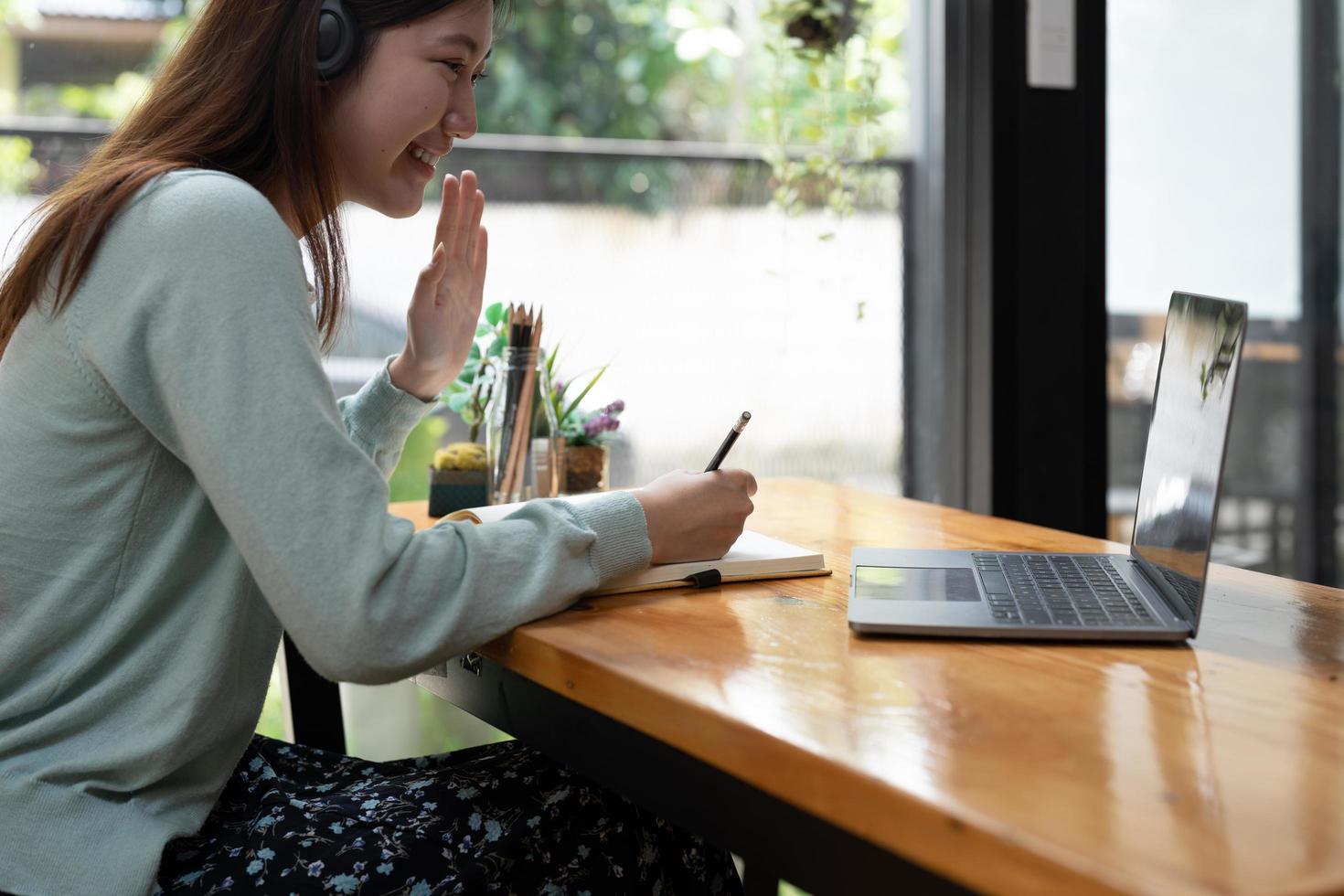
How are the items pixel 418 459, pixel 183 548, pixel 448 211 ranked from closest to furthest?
pixel 183 548
pixel 448 211
pixel 418 459

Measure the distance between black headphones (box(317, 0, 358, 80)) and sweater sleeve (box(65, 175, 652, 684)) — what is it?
0.19 meters

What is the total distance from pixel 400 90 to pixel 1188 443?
0.70 m

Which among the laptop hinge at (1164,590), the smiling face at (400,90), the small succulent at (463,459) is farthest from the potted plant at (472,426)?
the laptop hinge at (1164,590)

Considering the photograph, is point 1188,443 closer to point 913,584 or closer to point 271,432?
point 913,584

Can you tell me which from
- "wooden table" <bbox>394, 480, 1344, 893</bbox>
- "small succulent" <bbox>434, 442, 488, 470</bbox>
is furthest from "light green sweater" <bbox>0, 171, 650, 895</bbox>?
"small succulent" <bbox>434, 442, 488, 470</bbox>

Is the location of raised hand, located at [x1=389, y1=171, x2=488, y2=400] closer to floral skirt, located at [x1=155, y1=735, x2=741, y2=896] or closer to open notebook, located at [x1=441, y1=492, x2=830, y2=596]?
open notebook, located at [x1=441, y1=492, x2=830, y2=596]

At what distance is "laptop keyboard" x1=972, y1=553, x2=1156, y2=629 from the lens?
0.91m

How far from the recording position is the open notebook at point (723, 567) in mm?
1057

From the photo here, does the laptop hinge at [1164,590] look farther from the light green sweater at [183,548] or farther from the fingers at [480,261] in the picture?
the fingers at [480,261]

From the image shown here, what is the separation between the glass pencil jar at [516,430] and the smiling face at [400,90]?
0.32 m

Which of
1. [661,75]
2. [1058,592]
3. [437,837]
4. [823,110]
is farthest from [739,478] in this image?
[661,75]

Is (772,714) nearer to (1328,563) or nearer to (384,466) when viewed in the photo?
(384,466)

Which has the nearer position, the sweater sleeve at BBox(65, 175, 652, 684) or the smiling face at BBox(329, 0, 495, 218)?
the sweater sleeve at BBox(65, 175, 652, 684)

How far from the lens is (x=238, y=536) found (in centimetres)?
83
